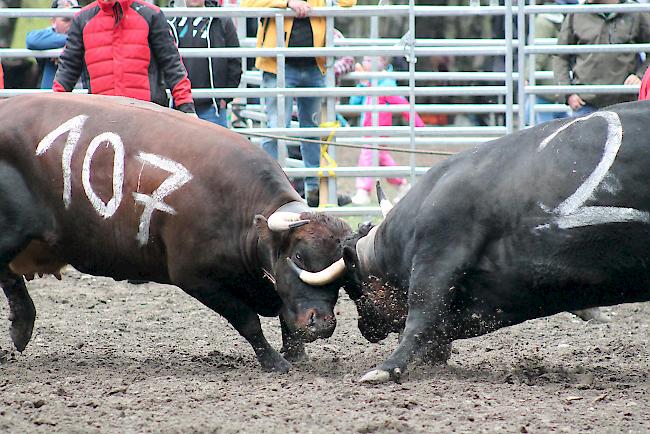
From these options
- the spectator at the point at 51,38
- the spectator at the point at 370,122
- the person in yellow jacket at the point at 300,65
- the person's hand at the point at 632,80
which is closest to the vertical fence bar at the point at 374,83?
the spectator at the point at 370,122

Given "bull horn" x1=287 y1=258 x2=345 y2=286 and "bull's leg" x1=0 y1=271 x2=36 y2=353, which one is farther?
"bull's leg" x1=0 y1=271 x2=36 y2=353

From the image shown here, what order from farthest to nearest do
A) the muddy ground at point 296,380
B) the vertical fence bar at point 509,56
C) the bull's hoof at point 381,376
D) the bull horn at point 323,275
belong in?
the vertical fence bar at point 509,56, the bull horn at point 323,275, the bull's hoof at point 381,376, the muddy ground at point 296,380

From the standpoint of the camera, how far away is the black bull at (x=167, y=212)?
19.4 ft

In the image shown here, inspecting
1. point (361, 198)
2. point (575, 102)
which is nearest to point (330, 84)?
point (575, 102)

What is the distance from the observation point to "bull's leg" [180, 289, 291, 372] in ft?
→ 19.9

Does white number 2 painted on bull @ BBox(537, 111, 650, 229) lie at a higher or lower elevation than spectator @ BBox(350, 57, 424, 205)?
higher

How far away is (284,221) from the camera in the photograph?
581cm

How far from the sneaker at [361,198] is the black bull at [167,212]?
640 cm

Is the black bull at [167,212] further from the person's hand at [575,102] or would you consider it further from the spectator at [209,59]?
the person's hand at [575,102]

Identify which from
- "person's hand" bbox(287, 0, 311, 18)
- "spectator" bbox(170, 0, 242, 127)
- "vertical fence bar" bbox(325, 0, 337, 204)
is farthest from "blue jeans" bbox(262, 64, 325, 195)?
"person's hand" bbox(287, 0, 311, 18)

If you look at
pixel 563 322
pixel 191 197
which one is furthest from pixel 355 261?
pixel 563 322

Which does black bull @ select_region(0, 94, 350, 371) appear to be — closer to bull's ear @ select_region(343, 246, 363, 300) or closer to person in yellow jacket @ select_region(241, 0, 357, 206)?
bull's ear @ select_region(343, 246, 363, 300)

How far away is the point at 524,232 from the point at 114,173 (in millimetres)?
2217

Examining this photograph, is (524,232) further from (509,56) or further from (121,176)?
(509,56)
